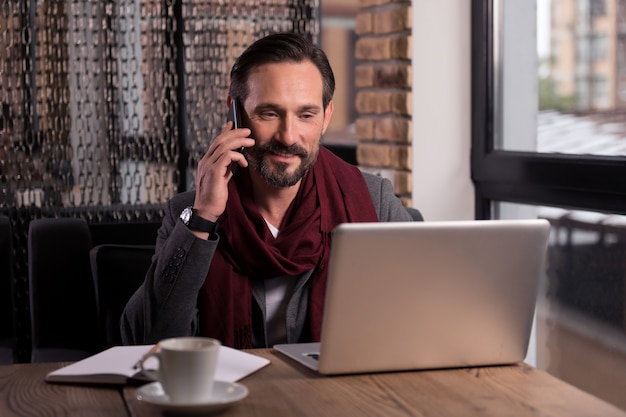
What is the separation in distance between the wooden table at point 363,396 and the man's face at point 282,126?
698 mm

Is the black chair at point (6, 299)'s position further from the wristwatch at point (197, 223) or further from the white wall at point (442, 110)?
the white wall at point (442, 110)

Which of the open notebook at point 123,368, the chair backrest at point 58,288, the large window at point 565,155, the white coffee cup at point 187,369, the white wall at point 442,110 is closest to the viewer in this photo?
the white coffee cup at point 187,369

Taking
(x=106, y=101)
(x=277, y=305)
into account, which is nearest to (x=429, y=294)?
(x=277, y=305)

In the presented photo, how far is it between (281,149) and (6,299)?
0.87m

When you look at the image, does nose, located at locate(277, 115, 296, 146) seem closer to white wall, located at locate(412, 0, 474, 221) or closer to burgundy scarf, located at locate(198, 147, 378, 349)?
burgundy scarf, located at locate(198, 147, 378, 349)

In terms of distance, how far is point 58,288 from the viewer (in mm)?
2547

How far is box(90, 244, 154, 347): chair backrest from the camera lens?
7.95 ft

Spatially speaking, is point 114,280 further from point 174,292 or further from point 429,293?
point 429,293

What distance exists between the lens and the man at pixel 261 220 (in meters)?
2.13

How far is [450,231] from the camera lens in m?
1.50

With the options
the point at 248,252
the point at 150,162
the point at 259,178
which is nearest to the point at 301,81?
the point at 259,178

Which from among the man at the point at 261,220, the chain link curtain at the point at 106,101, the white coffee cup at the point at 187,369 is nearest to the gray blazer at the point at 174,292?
the man at the point at 261,220

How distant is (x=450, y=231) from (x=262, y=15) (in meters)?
1.82

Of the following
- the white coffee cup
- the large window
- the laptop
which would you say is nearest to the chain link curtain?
the large window
